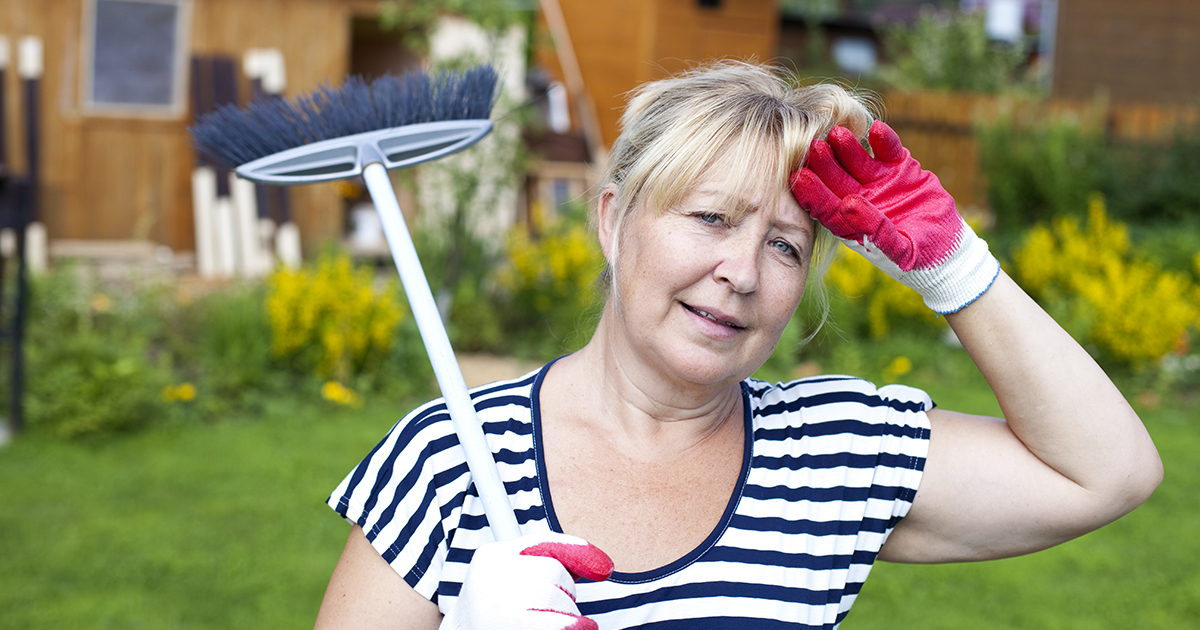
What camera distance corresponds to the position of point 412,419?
1563mm

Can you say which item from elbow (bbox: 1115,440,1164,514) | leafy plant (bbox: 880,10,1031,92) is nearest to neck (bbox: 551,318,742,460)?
elbow (bbox: 1115,440,1164,514)

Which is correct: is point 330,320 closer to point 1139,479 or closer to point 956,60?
point 1139,479

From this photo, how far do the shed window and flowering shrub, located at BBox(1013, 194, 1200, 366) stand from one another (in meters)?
6.79

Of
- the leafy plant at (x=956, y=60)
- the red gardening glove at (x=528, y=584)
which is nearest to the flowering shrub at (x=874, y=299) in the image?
the red gardening glove at (x=528, y=584)

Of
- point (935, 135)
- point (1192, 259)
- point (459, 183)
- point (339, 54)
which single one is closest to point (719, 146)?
point (459, 183)

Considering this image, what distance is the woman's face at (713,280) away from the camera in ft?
4.85

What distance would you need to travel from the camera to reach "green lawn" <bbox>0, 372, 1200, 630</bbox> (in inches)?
136

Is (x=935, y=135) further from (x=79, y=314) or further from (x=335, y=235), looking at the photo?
(x=79, y=314)

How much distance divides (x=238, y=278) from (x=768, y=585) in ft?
17.6

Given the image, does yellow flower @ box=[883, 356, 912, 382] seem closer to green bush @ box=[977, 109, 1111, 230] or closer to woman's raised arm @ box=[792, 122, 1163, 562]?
green bush @ box=[977, 109, 1111, 230]

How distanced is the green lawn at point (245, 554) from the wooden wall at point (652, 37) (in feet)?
21.3

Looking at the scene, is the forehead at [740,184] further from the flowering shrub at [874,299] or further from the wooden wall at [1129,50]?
the wooden wall at [1129,50]

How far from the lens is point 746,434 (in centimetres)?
164

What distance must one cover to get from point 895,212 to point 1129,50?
13.7m
